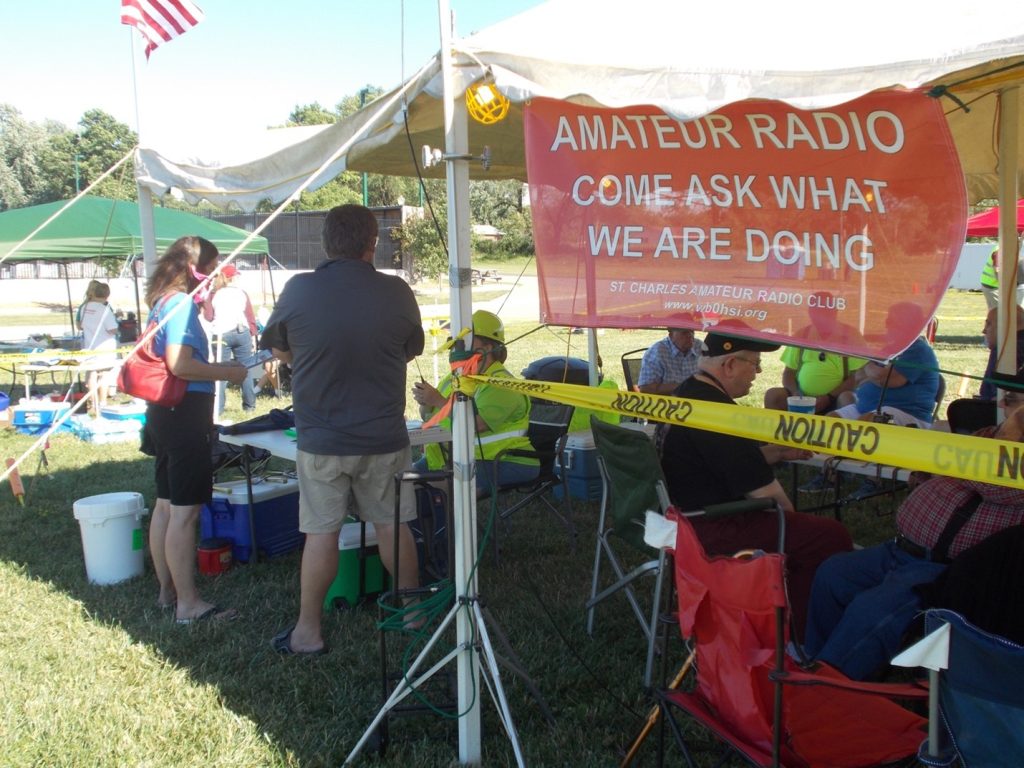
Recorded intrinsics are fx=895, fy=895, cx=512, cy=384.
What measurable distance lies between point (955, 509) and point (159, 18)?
198 inches

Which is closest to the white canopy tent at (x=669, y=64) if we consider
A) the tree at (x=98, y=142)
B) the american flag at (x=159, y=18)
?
the american flag at (x=159, y=18)

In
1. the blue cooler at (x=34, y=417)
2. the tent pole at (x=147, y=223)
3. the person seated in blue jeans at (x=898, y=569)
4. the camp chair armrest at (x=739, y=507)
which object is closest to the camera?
the person seated in blue jeans at (x=898, y=569)

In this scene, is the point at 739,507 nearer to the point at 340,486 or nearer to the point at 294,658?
the point at 340,486

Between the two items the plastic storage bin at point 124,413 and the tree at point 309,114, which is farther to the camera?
the tree at point 309,114

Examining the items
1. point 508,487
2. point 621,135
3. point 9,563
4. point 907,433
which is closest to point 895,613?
point 907,433

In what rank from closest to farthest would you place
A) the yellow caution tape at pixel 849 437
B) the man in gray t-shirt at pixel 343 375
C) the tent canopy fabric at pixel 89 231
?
the yellow caution tape at pixel 849 437, the man in gray t-shirt at pixel 343 375, the tent canopy fabric at pixel 89 231

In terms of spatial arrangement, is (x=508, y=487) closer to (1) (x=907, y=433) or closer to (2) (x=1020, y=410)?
(2) (x=1020, y=410)

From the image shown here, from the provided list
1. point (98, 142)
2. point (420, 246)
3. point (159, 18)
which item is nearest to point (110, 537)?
point (159, 18)

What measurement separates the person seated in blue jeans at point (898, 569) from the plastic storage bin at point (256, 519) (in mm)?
3083

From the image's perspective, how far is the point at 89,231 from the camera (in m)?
12.2

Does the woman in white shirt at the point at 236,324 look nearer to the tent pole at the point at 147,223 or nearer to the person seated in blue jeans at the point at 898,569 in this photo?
the tent pole at the point at 147,223

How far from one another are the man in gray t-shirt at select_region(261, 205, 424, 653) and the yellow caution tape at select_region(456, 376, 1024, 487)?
1164 mm

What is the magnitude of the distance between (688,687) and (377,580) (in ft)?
5.29

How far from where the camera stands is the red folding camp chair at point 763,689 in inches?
84.5
